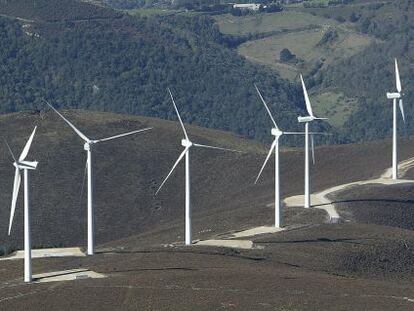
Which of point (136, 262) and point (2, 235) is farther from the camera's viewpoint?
point (2, 235)

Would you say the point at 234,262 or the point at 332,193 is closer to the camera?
the point at 234,262

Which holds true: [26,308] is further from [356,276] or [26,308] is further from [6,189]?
[6,189]

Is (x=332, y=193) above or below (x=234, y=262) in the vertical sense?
below

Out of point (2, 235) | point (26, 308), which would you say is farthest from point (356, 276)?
point (2, 235)

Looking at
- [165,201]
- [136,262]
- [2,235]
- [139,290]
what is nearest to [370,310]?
[139,290]

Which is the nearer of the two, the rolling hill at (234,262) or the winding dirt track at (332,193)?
the rolling hill at (234,262)

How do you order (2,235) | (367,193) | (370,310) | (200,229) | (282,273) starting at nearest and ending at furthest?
1. (370,310)
2. (282,273)
3. (200,229)
4. (367,193)
5. (2,235)

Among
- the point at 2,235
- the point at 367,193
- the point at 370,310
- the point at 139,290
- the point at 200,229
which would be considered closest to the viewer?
the point at 370,310

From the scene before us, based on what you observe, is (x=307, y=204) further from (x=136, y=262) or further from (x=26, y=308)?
(x=26, y=308)

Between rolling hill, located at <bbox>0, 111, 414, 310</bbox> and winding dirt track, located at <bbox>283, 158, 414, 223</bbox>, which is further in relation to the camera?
A: winding dirt track, located at <bbox>283, 158, 414, 223</bbox>
